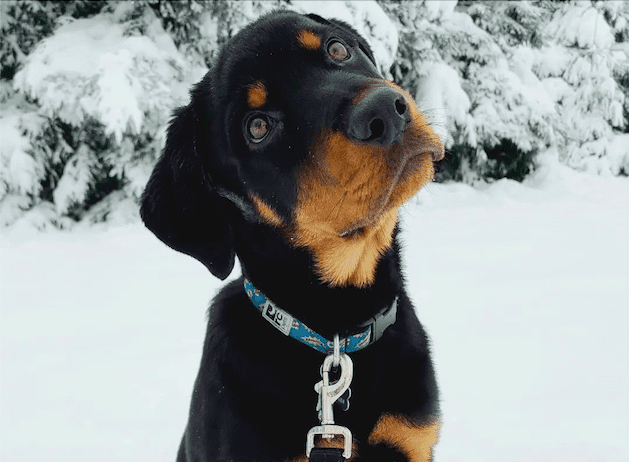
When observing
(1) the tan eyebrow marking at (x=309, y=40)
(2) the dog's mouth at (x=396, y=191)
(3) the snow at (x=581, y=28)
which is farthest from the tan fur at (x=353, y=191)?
(3) the snow at (x=581, y=28)

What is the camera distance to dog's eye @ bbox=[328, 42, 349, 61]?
1.94 metres

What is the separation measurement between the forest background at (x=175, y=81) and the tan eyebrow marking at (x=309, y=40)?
301 centimetres

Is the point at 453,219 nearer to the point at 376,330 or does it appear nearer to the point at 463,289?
the point at 463,289

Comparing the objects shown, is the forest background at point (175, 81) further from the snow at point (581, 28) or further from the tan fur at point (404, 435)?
the tan fur at point (404, 435)

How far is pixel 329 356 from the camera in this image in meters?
1.62

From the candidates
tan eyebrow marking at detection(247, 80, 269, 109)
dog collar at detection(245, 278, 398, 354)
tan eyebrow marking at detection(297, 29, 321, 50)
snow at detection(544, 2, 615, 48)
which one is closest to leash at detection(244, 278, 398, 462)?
dog collar at detection(245, 278, 398, 354)

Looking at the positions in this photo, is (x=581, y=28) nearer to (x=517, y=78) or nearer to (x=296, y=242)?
(x=517, y=78)

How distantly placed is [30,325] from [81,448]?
1.62 meters

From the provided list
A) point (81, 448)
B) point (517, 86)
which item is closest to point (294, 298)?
point (81, 448)

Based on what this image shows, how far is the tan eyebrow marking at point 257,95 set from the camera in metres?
1.75

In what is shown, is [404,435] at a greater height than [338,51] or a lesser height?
lesser

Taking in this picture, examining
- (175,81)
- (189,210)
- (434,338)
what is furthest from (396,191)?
(175,81)

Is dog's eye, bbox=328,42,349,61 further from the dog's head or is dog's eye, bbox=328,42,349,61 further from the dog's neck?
the dog's neck

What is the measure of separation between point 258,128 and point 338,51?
1.46ft
